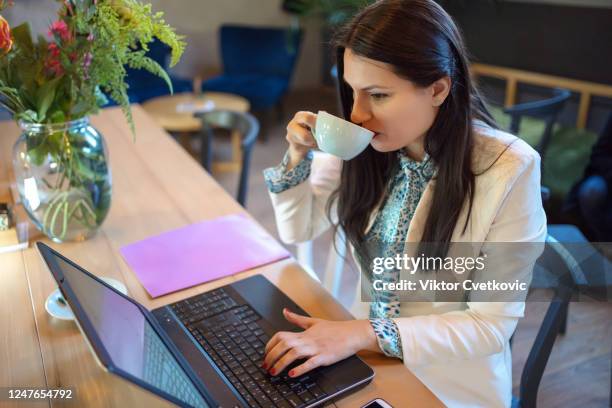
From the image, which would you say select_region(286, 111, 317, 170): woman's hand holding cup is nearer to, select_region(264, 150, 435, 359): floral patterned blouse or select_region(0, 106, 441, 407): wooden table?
select_region(264, 150, 435, 359): floral patterned blouse

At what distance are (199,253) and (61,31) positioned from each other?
1.72 ft

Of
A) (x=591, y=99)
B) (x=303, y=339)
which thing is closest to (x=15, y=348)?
(x=303, y=339)

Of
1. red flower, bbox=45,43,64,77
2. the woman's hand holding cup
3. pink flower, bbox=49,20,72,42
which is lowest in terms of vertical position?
the woman's hand holding cup

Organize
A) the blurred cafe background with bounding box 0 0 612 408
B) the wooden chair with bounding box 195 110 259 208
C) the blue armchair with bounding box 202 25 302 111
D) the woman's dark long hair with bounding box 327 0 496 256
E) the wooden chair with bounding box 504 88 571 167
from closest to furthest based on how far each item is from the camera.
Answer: the woman's dark long hair with bounding box 327 0 496 256
the wooden chair with bounding box 195 110 259 208
the blurred cafe background with bounding box 0 0 612 408
the wooden chair with bounding box 504 88 571 167
the blue armchair with bounding box 202 25 302 111

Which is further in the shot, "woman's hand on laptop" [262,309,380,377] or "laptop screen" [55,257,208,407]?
"woman's hand on laptop" [262,309,380,377]

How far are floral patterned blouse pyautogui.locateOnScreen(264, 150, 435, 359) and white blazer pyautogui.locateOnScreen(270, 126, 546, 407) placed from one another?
0.09 ft

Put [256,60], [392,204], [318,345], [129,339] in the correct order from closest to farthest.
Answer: [129,339] → [318,345] → [392,204] → [256,60]

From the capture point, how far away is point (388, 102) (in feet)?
3.24

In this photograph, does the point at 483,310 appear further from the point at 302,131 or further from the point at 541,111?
the point at 541,111

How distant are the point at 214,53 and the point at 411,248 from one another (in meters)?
4.59

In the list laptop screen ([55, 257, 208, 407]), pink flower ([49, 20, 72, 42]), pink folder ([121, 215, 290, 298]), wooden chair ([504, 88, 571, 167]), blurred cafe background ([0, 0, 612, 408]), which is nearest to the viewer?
laptop screen ([55, 257, 208, 407])

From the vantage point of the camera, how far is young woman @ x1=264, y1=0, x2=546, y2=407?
94 centimetres

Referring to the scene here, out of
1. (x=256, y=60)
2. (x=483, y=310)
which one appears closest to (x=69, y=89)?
(x=483, y=310)

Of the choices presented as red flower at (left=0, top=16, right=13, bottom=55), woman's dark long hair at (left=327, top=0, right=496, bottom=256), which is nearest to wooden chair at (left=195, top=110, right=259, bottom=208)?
woman's dark long hair at (left=327, top=0, right=496, bottom=256)
